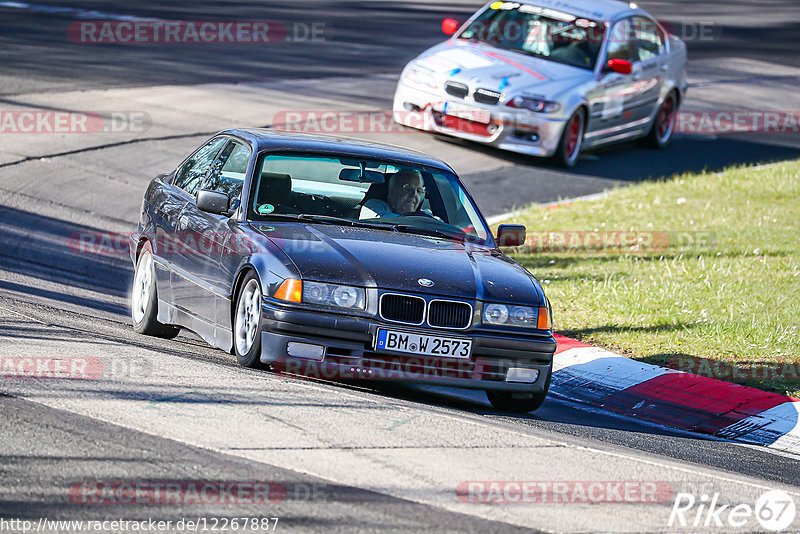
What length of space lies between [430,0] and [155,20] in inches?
479

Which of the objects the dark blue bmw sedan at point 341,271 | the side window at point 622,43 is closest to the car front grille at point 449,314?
the dark blue bmw sedan at point 341,271

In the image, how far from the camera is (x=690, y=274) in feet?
36.4

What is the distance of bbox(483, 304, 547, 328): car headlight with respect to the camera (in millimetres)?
6844

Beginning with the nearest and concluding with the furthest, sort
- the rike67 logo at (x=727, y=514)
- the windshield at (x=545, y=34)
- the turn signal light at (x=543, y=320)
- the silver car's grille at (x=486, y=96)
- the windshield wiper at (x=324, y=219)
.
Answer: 1. the rike67 logo at (x=727, y=514)
2. the turn signal light at (x=543, y=320)
3. the windshield wiper at (x=324, y=219)
4. the silver car's grille at (x=486, y=96)
5. the windshield at (x=545, y=34)

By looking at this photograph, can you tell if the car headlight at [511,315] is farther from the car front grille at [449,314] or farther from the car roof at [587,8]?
the car roof at [587,8]

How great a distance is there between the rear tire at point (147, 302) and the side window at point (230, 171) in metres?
0.77

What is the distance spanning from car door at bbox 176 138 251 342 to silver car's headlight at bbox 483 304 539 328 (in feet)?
5.10

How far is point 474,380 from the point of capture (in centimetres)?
687

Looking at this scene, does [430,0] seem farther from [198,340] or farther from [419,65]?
[198,340]

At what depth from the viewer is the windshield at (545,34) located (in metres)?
16.2

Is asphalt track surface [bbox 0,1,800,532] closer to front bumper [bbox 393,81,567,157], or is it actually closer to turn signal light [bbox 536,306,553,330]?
front bumper [bbox 393,81,567,157]

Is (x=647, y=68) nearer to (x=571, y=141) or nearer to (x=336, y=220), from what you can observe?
(x=571, y=141)

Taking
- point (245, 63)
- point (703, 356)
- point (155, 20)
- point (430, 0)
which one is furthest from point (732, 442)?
point (430, 0)

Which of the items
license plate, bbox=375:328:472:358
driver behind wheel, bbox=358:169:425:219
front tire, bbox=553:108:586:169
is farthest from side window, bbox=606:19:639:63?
license plate, bbox=375:328:472:358
